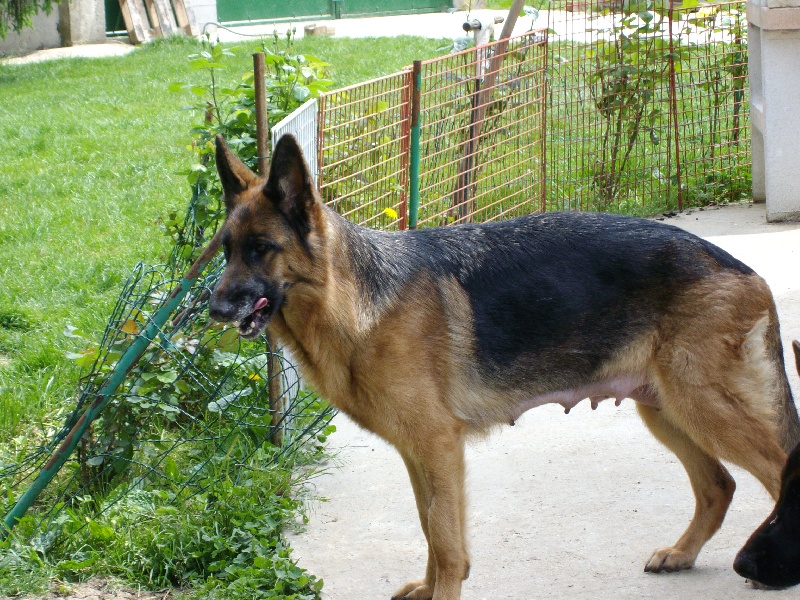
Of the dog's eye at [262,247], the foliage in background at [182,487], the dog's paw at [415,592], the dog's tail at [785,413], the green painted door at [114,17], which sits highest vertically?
the green painted door at [114,17]

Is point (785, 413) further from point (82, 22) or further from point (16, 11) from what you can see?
point (82, 22)

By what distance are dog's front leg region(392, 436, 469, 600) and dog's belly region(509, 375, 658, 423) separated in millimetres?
389

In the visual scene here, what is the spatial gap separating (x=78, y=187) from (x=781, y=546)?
8.19 m

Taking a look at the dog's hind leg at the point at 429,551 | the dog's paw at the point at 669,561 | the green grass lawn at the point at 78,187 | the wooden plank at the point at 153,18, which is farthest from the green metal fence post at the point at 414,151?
the wooden plank at the point at 153,18

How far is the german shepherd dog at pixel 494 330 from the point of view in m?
3.54

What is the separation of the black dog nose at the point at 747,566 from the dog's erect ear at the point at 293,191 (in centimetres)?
198

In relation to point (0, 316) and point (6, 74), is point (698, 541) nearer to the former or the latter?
point (0, 316)

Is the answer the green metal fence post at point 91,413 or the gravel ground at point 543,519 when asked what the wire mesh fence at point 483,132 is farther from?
the green metal fence post at point 91,413

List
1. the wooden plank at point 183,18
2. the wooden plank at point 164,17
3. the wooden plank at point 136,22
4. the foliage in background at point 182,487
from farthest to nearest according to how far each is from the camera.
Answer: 1. the wooden plank at point 183,18
2. the wooden plank at point 164,17
3. the wooden plank at point 136,22
4. the foliage in background at point 182,487

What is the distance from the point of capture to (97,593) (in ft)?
12.6

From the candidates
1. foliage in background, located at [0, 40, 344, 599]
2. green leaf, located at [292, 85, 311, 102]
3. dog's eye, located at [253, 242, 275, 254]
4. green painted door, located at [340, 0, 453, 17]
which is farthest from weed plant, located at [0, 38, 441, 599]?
green painted door, located at [340, 0, 453, 17]

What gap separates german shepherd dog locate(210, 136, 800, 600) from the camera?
3541 mm

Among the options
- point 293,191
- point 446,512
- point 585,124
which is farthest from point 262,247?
point 585,124

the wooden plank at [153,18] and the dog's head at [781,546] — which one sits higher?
the wooden plank at [153,18]
